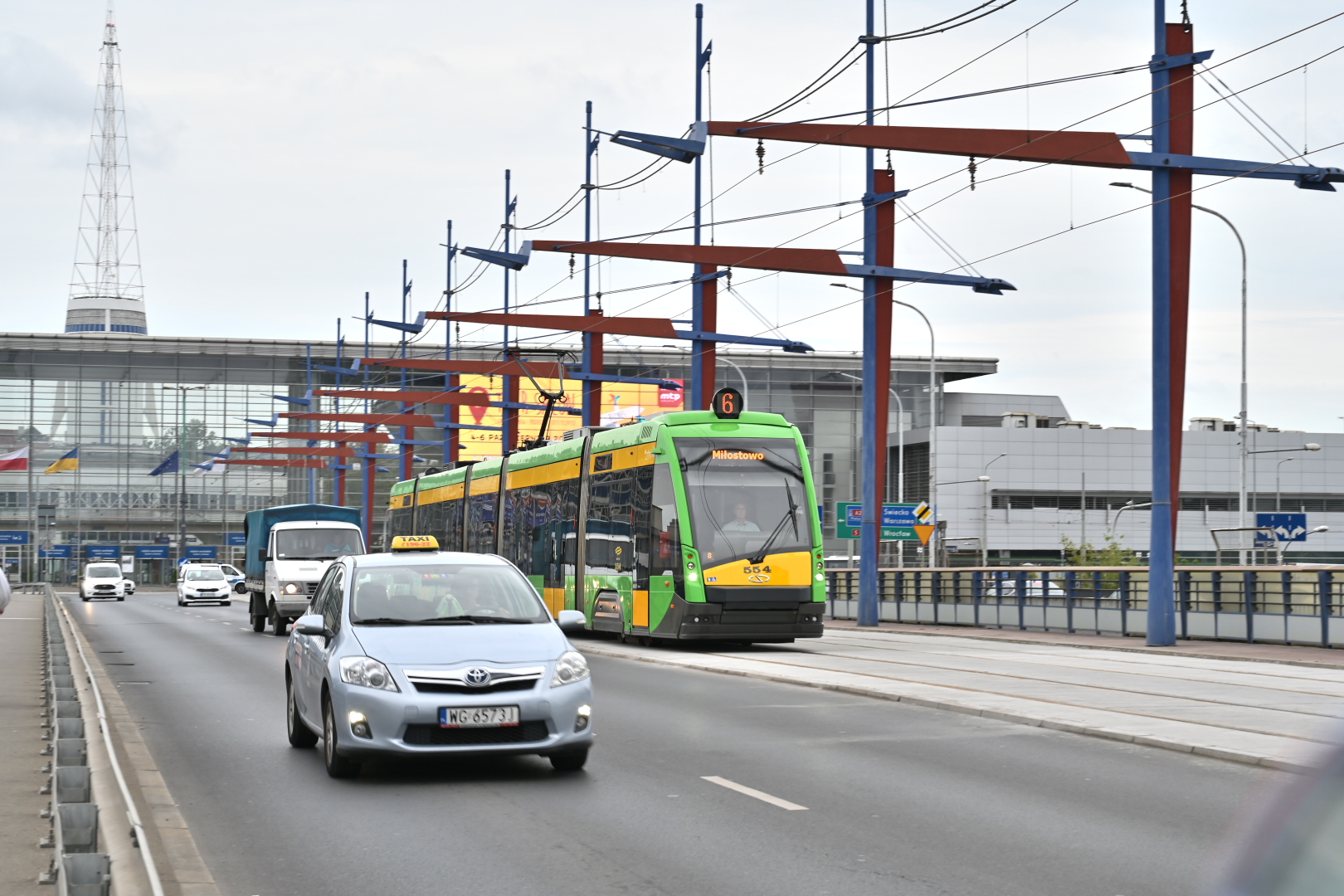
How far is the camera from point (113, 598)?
7425cm

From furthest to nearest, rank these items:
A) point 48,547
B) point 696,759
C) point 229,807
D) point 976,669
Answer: point 48,547
point 976,669
point 696,759
point 229,807

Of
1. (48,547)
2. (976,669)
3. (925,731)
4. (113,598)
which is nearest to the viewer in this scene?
(925,731)

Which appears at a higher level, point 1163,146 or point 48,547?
point 1163,146

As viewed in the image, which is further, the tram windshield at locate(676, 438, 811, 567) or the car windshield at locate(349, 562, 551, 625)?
the tram windshield at locate(676, 438, 811, 567)

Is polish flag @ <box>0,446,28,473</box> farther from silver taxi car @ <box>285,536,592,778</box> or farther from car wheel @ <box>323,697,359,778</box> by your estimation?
car wheel @ <box>323,697,359,778</box>

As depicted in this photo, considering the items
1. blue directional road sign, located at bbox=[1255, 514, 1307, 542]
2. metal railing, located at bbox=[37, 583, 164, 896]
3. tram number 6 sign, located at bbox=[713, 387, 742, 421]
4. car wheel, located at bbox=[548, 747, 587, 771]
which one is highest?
tram number 6 sign, located at bbox=[713, 387, 742, 421]

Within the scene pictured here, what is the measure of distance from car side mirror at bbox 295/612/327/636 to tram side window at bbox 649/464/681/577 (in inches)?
518

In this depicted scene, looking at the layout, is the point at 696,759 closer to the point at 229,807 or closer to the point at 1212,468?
the point at 229,807

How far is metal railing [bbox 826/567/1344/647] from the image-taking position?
85.5ft

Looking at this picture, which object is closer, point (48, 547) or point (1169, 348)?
point (1169, 348)

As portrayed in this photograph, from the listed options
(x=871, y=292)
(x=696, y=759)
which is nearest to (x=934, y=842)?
(x=696, y=759)

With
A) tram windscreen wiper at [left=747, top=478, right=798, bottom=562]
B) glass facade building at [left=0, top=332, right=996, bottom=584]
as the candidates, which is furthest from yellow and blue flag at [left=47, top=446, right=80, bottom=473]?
tram windscreen wiper at [left=747, top=478, right=798, bottom=562]

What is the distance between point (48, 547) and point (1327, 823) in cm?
10708

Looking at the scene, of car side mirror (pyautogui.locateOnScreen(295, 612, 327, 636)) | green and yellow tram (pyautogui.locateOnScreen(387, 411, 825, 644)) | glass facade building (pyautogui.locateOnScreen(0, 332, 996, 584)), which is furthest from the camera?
glass facade building (pyautogui.locateOnScreen(0, 332, 996, 584))
